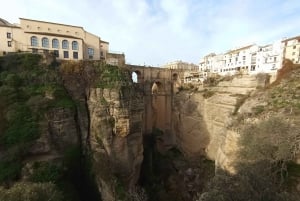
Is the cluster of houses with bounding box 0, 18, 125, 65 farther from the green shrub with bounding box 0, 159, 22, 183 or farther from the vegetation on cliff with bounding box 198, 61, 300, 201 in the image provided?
the vegetation on cliff with bounding box 198, 61, 300, 201

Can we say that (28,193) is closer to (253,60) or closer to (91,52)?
(91,52)

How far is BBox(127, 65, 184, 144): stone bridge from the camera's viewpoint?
32.1m

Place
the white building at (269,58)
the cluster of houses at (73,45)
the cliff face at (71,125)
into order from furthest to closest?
the white building at (269,58)
the cluster of houses at (73,45)
the cliff face at (71,125)

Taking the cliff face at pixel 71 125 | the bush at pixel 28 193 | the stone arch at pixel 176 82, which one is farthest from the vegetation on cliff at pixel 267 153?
the stone arch at pixel 176 82

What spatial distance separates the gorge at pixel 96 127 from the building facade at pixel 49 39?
462 centimetres

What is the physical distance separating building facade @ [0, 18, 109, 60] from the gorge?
15.2 feet

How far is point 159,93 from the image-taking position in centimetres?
3406

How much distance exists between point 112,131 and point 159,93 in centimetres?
1784

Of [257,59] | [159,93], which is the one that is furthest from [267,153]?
[159,93]

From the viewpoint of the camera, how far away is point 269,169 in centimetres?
1080

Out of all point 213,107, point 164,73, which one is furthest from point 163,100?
point 213,107

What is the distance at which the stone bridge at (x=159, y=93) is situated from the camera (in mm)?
32125

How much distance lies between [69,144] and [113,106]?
5.45m

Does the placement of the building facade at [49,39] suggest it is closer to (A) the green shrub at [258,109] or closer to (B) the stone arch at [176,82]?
(B) the stone arch at [176,82]
